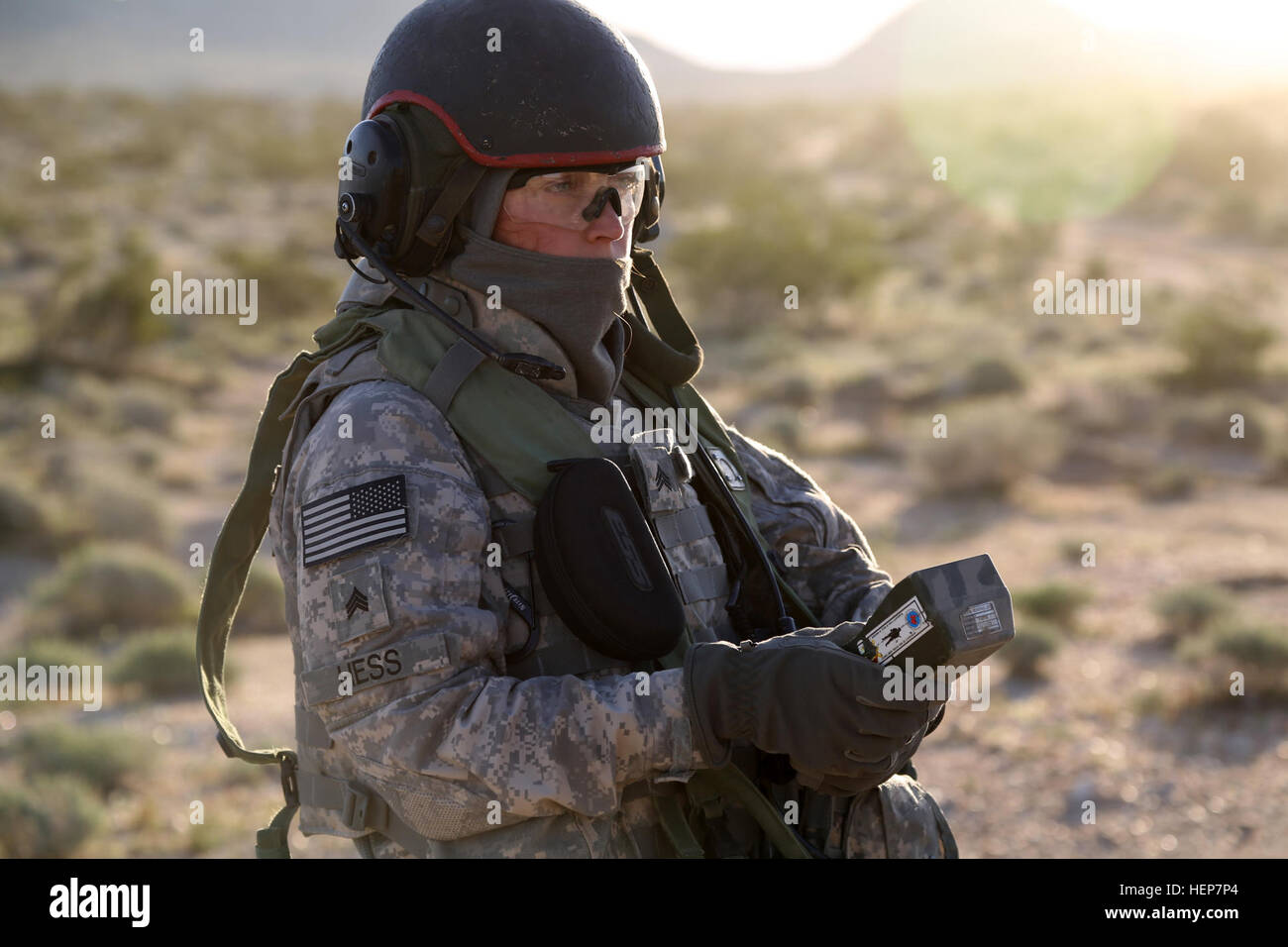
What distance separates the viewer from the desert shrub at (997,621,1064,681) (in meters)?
8.73

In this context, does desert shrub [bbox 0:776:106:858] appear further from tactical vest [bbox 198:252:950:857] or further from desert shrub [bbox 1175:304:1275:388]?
desert shrub [bbox 1175:304:1275:388]

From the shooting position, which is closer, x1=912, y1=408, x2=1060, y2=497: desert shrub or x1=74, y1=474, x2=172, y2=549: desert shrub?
x1=74, y1=474, x2=172, y2=549: desert shrub

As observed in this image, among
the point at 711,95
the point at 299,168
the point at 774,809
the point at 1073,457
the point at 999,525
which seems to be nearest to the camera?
the point at 774,809

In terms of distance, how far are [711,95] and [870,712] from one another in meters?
146

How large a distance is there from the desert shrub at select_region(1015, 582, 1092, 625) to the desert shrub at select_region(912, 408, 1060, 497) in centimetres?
361

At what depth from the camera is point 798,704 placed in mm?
2270

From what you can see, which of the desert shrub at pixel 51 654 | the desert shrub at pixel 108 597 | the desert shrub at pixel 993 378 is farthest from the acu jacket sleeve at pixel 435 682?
the desert shrub at pixel 993 378

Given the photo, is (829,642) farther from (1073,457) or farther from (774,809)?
(1073,457)

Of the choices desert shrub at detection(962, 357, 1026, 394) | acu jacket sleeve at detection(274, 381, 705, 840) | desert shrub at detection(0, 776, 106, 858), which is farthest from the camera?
desert shrub at detection(962, 357, 1026, 394)

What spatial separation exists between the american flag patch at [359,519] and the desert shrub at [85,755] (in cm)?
567

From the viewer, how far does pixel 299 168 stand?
42188 mm

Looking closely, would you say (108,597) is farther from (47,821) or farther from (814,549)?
(814,549)

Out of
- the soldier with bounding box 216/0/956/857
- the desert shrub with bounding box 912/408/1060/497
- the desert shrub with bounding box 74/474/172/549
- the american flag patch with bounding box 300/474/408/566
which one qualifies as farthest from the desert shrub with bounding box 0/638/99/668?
the desert shrub with bounding box 912/408/1060/497
